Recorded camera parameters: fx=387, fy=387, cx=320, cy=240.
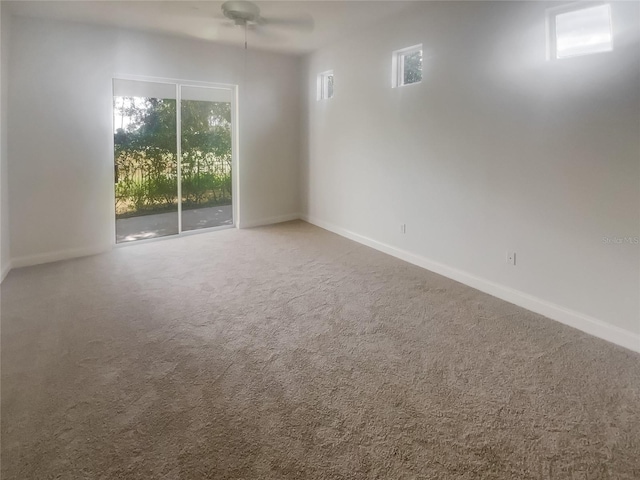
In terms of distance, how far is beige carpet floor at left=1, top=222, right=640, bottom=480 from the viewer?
1.68m

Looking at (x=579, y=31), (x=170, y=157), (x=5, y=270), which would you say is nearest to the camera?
(x=579, y=31)

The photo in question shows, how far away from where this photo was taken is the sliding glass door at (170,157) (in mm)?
5098

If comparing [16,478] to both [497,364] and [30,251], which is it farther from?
[30,251]

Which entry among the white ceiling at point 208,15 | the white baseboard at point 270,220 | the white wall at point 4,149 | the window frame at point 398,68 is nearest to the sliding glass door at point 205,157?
the white baseboard at point 270,220

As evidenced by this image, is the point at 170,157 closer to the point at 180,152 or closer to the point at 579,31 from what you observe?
the point at 180,152

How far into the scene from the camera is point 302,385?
7.26 ft

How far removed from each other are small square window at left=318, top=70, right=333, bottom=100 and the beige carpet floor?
3408mm

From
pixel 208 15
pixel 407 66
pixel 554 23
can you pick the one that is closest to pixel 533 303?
pixel 554 23

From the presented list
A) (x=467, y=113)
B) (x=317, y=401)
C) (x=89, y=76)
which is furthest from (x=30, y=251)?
(x=467, y=113)

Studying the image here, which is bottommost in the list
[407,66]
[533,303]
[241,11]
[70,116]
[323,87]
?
[533,303]

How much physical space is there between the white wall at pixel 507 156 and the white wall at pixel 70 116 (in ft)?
→ 8.22

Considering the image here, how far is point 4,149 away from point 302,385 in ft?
13.4

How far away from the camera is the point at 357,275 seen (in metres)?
4.09

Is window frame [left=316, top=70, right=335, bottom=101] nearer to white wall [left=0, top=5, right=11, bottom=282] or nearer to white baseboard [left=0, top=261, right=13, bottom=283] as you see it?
white wall [left=0, top=5, right=11, bottom=282]
